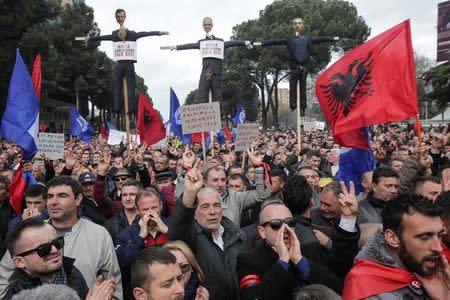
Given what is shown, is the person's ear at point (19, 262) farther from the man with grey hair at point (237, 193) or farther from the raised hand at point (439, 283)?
the man with grey hair at point (237, 193)

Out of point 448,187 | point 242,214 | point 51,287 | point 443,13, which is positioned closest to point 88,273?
point 51,287

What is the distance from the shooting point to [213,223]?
12.1 ft

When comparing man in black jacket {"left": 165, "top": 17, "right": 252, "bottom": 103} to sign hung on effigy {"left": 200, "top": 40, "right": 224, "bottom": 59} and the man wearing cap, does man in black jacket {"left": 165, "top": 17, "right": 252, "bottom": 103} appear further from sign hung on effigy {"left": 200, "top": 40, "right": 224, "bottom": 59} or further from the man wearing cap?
the man wearing cap

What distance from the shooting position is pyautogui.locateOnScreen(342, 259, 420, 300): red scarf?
235cm

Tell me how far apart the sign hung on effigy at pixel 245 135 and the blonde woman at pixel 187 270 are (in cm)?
481

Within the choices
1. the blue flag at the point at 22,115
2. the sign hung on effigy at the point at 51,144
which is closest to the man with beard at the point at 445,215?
the blue flag at the point at 22,115

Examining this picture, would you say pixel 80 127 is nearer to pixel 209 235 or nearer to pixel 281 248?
pixel 209 235

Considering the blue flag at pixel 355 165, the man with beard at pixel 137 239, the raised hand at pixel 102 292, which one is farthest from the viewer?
the blue flag at pixel 355 165

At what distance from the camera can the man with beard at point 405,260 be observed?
7.71ft

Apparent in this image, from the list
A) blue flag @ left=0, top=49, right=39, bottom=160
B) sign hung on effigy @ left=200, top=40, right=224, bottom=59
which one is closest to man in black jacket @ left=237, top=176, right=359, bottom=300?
blue flag @ left=0, top=49, right=39, bottom=160

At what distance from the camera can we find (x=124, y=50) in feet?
38.6

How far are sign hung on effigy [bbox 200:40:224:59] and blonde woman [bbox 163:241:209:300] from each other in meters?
8.98

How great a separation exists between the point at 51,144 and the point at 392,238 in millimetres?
6014

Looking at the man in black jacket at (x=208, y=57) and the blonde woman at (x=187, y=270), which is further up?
A: the man in black jacket at (x=208, y=57)
